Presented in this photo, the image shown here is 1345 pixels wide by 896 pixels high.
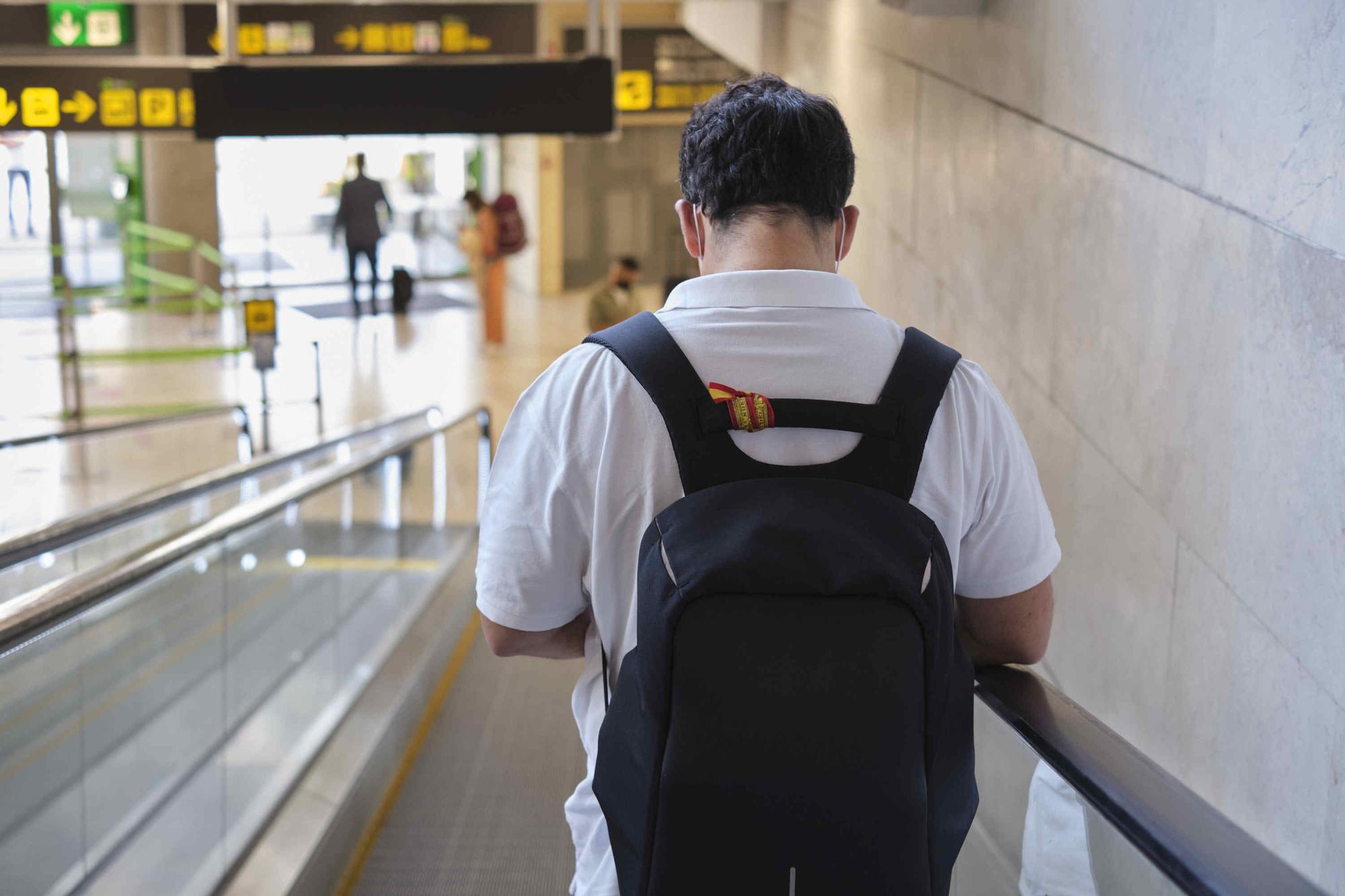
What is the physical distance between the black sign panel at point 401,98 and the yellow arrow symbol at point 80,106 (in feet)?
4.77

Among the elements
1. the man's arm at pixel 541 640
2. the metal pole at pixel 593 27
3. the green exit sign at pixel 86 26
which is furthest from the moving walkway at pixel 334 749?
the green exit sign at pixel 86 26

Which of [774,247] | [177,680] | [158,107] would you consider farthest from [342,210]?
[774,247]

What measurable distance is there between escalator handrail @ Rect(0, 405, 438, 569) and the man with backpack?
Result: 1.92m

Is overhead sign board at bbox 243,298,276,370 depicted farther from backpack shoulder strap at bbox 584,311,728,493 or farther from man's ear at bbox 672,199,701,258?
backpack shoulder strap at bbox 584,311,728,493

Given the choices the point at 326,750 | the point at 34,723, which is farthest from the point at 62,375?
the point at 34,723

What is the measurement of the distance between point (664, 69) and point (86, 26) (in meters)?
5.43

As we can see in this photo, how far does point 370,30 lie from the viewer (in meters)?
9.59

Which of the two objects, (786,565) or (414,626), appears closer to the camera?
(786,565)

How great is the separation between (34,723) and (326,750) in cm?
151

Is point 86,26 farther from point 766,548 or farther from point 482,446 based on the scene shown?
point 766,548

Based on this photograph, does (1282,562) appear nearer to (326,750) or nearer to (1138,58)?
(1138,58)

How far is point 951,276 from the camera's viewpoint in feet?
14.3

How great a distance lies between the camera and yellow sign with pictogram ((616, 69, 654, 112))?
37.2 ft

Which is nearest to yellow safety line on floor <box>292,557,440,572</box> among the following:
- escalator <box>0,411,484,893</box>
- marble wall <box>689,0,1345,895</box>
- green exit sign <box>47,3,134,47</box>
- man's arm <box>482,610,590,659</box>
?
escalator <box>0,411,484,893</box>
